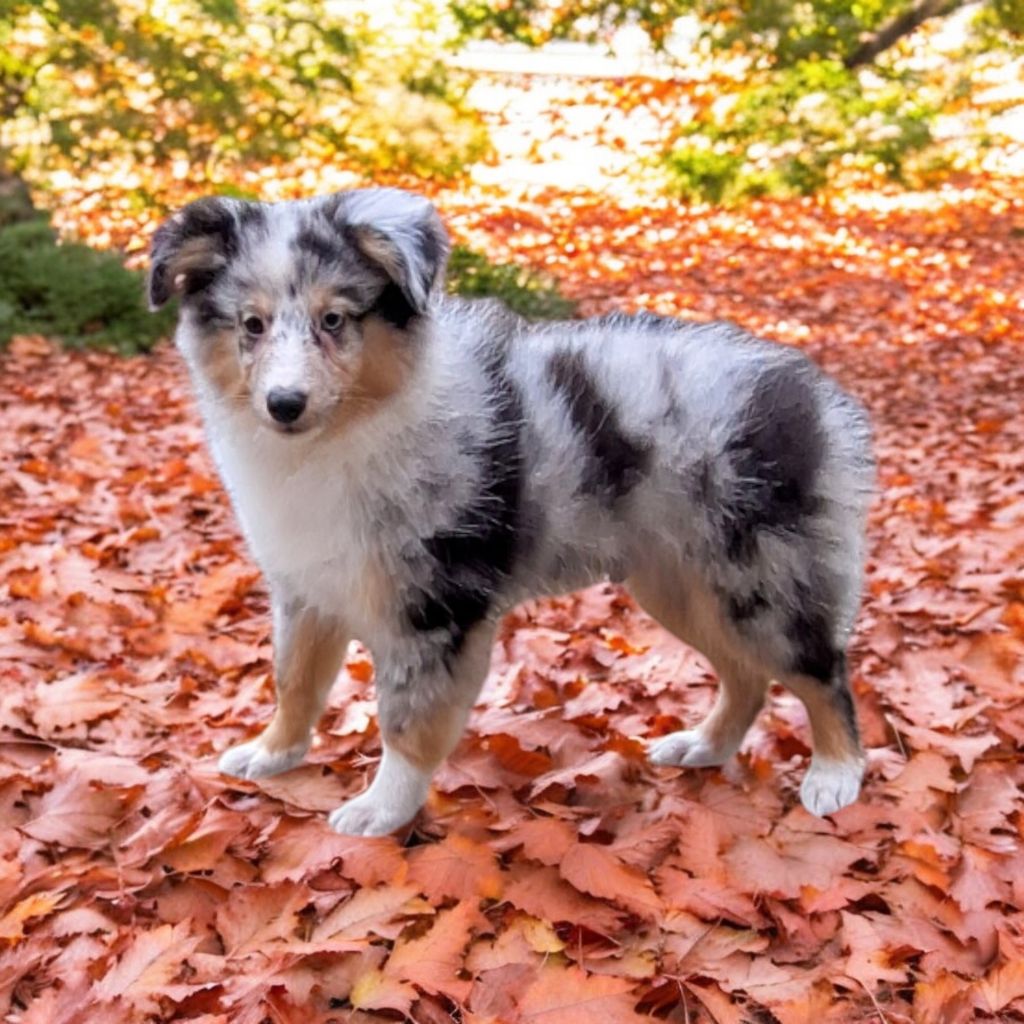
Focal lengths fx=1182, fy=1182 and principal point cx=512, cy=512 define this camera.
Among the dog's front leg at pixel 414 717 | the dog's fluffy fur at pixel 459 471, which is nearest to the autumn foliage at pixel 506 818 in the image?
the dog's front leg at pixel 414 717

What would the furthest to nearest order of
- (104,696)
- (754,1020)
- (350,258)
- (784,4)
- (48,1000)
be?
1. (784,4)
2. (104,696)
3. (350,258)
4. (754,1020)
5. (48,1000)

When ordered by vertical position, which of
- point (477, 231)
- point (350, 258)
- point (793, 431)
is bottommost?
point (477, 231)

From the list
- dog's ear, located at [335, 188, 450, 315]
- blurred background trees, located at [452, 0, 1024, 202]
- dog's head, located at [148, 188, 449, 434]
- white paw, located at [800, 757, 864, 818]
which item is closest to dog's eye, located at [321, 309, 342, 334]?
dog's head, located at [148, 188, 449, 434]

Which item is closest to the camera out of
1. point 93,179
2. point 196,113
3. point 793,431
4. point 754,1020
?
point 754,1020

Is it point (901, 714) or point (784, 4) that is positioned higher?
point (784, 4)

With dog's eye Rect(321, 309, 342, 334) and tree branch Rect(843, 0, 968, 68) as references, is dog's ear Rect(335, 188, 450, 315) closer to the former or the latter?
dog's eye Rect(321, 309, 342, 334)

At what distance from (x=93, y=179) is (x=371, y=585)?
12.1m

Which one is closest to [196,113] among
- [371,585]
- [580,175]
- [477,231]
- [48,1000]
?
[477,231]

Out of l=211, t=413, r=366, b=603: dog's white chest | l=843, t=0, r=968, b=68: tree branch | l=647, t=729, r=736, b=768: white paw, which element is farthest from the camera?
l=843, t=0, r=968, b=68: tree branch

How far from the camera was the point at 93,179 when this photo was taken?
13.6 metres

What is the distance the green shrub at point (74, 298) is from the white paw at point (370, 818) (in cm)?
732

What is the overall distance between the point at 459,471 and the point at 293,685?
900mm

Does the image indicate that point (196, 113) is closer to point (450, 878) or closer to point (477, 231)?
point (477, 231)

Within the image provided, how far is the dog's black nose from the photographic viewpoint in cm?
265
